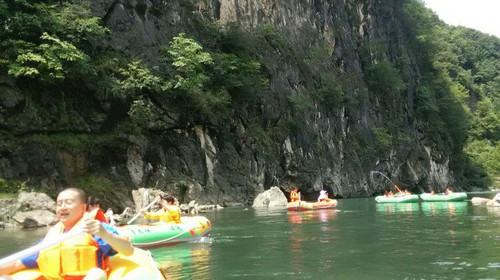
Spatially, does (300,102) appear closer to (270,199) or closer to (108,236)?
(270,199)

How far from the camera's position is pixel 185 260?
982 centimetres

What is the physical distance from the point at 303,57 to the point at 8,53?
24.9 meters

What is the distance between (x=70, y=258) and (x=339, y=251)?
6.65 meters

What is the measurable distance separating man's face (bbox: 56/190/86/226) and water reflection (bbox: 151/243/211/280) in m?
2.79

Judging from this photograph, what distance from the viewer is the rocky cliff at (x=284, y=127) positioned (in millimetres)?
23312

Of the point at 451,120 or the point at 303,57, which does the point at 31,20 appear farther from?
the point at 451,120

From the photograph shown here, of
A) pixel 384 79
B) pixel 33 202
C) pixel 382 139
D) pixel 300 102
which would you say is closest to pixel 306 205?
pixel 33 202

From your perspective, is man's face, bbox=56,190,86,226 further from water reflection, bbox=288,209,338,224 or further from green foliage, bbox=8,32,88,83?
green foliage, bbox=8,32,88,83

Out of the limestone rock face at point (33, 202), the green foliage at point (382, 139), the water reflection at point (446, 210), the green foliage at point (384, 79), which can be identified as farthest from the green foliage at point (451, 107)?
the limestone rock face at point (33, 202)

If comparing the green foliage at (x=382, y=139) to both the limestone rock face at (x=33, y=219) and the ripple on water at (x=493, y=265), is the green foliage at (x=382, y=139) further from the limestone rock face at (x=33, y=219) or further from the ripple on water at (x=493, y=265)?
the ripple on water at (x=493, y=265)

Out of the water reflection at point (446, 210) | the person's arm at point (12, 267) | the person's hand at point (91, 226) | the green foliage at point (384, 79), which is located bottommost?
the water reflection at point (446, 210)

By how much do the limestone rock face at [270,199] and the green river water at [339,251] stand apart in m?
11.1

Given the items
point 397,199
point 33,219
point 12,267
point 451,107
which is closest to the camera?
point 12,267

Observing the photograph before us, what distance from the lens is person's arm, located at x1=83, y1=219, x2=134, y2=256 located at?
4320 millimetres
